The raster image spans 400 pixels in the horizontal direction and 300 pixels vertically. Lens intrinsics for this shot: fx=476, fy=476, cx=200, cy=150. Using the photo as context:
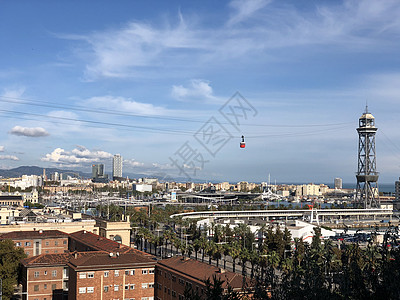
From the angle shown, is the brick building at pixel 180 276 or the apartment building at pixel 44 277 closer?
the brick building at pixel 180 276

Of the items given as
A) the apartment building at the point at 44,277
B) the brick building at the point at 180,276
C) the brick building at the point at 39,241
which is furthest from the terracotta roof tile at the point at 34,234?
the brick building at the point at 180,276

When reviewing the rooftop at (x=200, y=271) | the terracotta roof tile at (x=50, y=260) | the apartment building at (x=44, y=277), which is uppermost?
the rooftop at (x=200, y=271)

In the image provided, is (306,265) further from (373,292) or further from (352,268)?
(373,292)

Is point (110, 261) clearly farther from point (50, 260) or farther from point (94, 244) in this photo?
point (94, 244)

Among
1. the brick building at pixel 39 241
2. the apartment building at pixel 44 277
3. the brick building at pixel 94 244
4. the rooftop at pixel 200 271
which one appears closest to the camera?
the rooftop at pixel 200 271

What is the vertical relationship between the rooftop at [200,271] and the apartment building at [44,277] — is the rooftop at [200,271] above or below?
above

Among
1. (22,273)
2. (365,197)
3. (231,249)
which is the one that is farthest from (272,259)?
(365,197)

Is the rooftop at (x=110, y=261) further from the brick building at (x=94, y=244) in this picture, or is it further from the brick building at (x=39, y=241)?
the brick building at (x=39, y=241)
